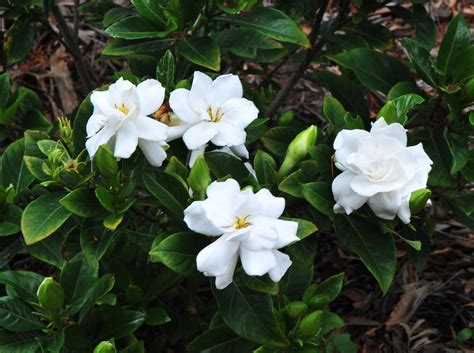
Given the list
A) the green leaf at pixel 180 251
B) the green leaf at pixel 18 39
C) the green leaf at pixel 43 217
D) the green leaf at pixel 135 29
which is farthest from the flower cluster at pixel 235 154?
the green leaf at pixel 18 39

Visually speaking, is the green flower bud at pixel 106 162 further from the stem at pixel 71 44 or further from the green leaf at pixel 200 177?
the stem at pixel 71 44

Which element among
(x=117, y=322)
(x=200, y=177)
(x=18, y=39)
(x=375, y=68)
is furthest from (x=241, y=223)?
(x=18, y=39)

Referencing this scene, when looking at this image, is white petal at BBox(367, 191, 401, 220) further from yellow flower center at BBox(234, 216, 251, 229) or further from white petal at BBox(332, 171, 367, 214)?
yellow flower center at BBox(234, 216, 251, 229)

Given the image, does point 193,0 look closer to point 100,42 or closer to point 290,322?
point 290,322

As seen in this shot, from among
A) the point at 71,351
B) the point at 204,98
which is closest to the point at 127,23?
the point at 204,98

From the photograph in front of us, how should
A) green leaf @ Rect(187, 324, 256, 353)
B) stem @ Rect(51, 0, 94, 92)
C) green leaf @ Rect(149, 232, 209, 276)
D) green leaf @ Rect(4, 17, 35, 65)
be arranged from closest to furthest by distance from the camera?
green leaf @ Rect(149, 232, 209, 276) < green leaf @ Rect(187, 324, 256, 353) < green leaf @ Rect(4, 17, 35, 65) < stem @ Rect(51, 0, 94, 92)

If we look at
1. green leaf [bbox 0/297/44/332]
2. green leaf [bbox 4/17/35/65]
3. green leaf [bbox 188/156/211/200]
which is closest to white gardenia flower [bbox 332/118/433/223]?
green leaf [bbox 188/156/211/200]
